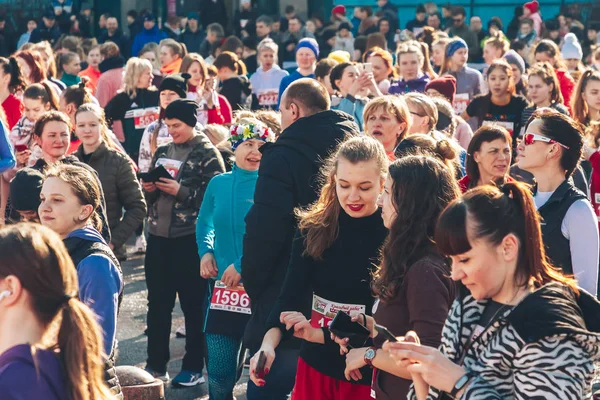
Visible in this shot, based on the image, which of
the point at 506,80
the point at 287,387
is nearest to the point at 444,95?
the point at 506,80

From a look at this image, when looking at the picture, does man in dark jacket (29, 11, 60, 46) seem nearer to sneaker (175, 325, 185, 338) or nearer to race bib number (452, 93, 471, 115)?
race bib number (452, 93, 471, 115)

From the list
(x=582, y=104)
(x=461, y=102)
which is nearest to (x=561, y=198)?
(x=582, y=104)

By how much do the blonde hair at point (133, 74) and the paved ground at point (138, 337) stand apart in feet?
6.80

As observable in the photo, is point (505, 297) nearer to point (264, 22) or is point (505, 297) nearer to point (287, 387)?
point (287, 387)

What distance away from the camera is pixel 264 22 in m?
21.5

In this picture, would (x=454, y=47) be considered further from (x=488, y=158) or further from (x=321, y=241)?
(x=321, y=241)

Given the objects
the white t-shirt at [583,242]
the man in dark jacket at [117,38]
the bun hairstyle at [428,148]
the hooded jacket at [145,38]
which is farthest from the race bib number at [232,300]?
the man in dark jacket at [117,38]

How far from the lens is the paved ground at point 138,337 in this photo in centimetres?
709

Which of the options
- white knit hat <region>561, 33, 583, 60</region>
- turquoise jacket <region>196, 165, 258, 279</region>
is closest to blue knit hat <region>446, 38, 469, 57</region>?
white knit hat <region>561, 33, 583, 60</region>

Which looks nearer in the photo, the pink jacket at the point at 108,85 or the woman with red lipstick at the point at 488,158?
the woman with red lipstick at the point at 488,158

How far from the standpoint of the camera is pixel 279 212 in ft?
17.0

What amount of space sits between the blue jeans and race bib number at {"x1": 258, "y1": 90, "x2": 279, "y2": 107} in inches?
339

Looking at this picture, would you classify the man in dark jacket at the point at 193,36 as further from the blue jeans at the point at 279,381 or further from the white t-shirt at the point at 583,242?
the white t-shirt at the point at 583,242

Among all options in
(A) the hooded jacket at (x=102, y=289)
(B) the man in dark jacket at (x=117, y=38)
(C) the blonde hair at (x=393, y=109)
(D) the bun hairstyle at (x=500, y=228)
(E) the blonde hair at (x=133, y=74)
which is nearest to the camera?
(D) the bun hairstyle at (x=500, y=228)
